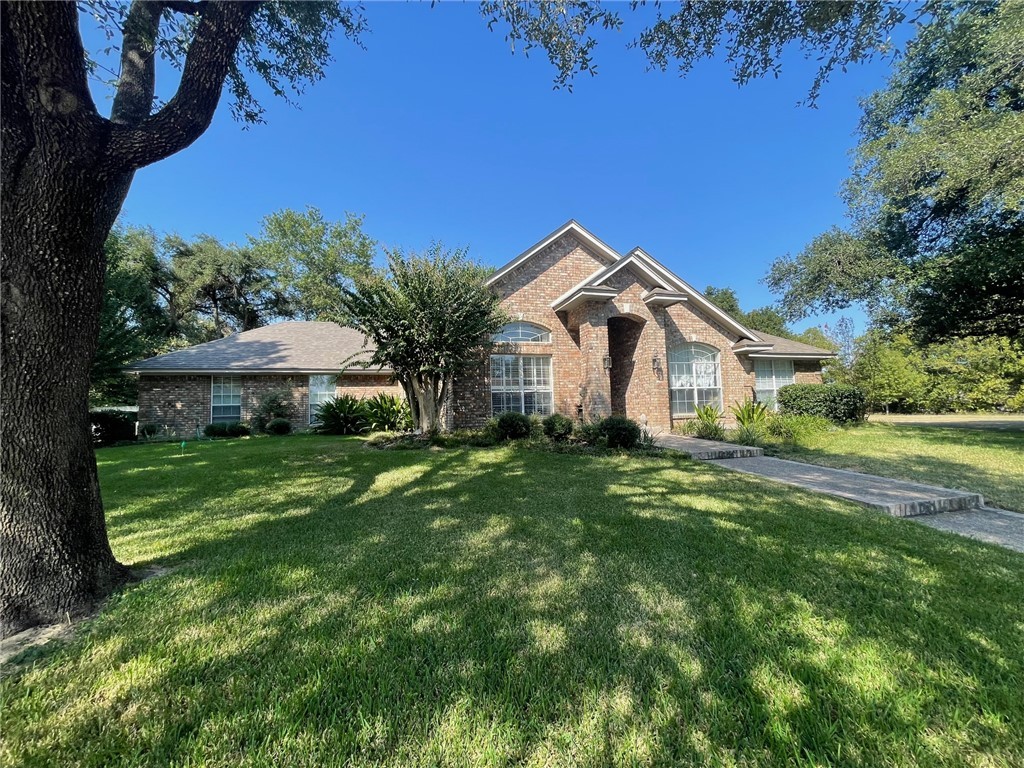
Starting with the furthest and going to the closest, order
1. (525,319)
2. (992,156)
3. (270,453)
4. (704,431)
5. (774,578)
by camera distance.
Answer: (525,319)
(704,431)
(270,453)
(992,156)
(774,578)

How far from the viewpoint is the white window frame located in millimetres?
15969

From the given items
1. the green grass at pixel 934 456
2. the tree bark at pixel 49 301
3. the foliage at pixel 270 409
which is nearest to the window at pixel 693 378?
the green grass at pixel 934 456

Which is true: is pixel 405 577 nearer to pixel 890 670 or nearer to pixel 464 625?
pixel 464 625

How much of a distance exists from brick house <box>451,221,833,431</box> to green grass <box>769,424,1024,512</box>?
12.7 ft

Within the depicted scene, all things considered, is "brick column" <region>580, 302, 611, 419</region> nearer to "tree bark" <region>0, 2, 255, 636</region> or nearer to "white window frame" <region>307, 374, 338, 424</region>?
"white window frame" <region>307, 374, 338, 424</region>

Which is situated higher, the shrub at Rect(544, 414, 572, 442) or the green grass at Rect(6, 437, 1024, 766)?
the shrub at Rect(544, 414, 572, 442)

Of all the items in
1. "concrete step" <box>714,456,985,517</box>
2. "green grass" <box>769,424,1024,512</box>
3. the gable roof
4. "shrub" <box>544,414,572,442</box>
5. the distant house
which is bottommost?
"green grass" <box>769,424,1024,512</box>

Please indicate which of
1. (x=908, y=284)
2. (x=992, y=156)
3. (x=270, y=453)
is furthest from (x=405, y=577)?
(x=908, y=284)

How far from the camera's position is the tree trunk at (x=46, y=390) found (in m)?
2.52

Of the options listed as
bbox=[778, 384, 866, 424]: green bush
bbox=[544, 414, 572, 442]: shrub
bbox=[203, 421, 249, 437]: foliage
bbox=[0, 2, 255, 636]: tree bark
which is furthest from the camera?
bbox=[203, 421, 249, 437]: foliage

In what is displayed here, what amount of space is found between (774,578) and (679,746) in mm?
2047

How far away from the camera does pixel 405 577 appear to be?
321cm

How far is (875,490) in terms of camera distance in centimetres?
588

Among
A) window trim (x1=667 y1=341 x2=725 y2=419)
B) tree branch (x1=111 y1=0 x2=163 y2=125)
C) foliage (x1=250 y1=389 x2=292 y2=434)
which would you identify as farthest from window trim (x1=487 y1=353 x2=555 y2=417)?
tree branch (x1=111 y1=0 x2=163 y2=125)
